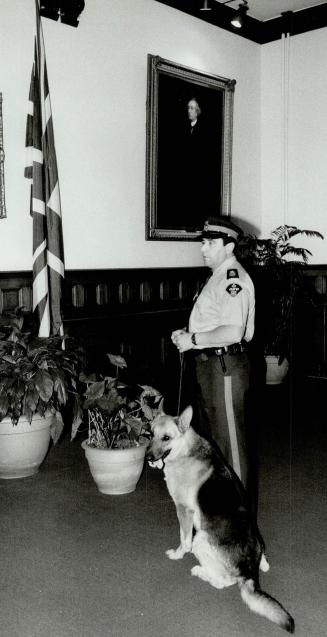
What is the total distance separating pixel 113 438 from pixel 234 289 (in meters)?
1.34

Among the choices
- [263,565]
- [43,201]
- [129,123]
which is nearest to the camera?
[263,565]

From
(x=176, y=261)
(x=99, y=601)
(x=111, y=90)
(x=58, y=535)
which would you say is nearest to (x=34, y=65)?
(x=111, y=90)

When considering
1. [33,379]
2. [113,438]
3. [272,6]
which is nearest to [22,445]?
[33,379]

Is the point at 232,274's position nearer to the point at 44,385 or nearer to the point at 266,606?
the point at 44,385

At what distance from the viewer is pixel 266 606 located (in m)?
2.31

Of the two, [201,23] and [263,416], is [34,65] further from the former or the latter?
[263,416]

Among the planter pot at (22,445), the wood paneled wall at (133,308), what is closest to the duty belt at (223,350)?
the planter pot at (22,445)

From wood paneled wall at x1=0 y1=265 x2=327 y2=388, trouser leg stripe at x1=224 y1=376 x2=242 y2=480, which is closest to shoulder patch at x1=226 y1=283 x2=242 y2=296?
trouser leg stripe at x1=224 y1=376 x2=242 y2=480

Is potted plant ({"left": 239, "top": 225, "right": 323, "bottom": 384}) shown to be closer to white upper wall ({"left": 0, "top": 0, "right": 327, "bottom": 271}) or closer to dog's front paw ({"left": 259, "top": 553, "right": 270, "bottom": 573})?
white upper wall ({"left": 0, "top": 0, "right": 327, "bottom": 271})

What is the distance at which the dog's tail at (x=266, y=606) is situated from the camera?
7.37 ft

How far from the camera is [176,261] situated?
6734 millimetres

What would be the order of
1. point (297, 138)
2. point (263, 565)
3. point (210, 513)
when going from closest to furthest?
1. point (210, 513)
2. point (263, 565)
3. point (297, 138)

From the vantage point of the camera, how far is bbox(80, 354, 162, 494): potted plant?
3.79 meters

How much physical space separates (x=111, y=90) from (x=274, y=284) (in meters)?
2.79
